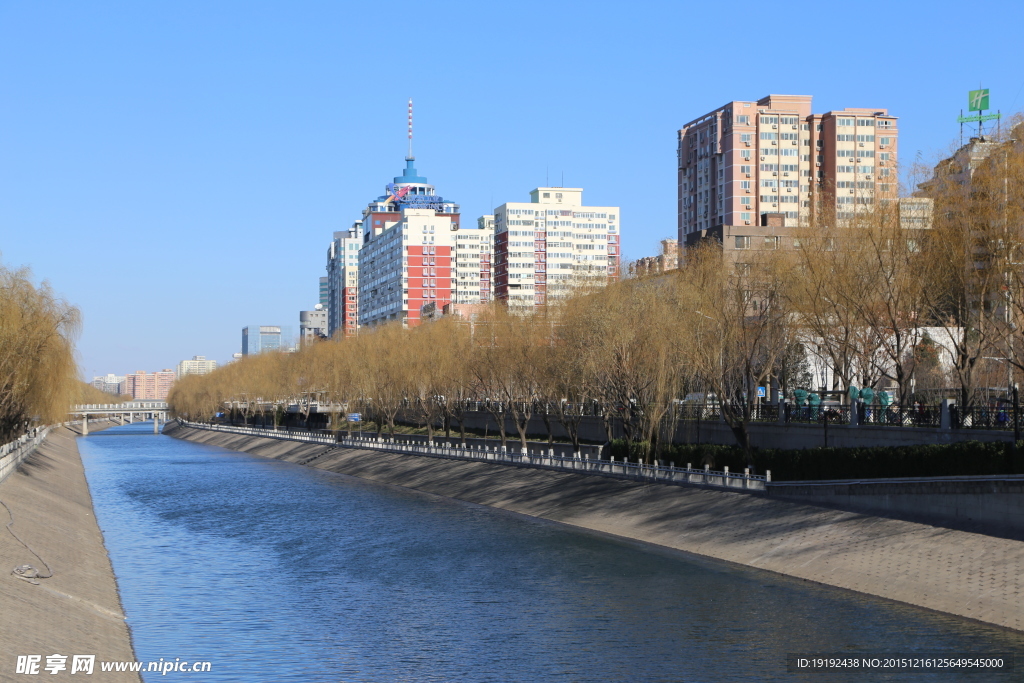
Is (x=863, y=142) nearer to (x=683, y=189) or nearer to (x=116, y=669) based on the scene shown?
(x=683, y=189)

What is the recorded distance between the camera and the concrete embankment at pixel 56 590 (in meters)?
26.3

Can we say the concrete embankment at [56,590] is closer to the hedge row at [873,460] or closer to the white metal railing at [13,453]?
the white metal railing at [13,453]

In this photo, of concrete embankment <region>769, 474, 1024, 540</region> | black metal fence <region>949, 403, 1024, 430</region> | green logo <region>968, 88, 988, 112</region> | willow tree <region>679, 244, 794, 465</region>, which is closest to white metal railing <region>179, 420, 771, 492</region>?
willow tree <region>679, 244, 794, 465</region>

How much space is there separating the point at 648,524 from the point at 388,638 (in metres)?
21.0

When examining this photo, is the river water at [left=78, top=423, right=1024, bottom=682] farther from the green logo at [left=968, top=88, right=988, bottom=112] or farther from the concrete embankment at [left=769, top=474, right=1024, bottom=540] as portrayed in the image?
the green logo at [left=968, top=88, right=988, bottom=112]

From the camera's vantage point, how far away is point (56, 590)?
3428cm

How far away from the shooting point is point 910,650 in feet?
95.6

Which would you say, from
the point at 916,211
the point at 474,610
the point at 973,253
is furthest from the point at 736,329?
the point at 474,610

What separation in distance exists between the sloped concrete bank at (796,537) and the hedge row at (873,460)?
2.19 metres

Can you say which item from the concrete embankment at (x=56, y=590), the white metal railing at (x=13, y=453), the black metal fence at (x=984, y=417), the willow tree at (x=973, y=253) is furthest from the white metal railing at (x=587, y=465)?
the white metal railing at (x=13, y=453)

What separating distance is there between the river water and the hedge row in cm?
671

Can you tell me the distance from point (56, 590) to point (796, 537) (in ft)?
88.9

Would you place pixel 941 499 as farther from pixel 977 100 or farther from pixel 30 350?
pixel 977 100

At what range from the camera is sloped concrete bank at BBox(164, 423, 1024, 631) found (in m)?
33.5
